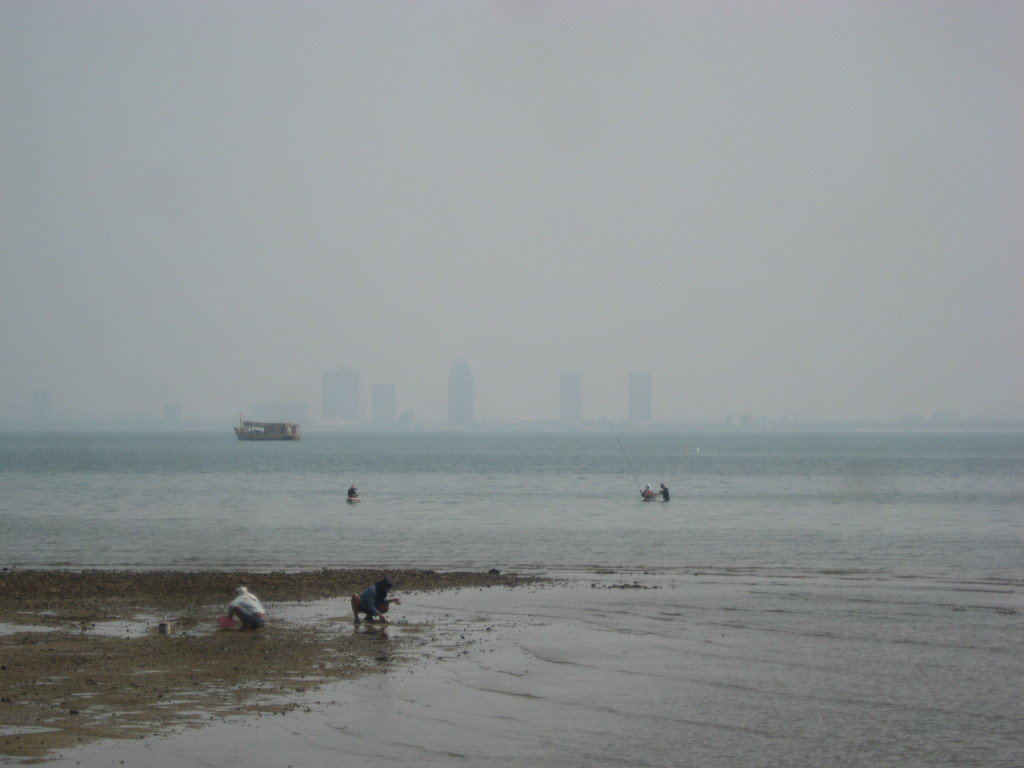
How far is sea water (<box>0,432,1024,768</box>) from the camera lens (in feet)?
49.4

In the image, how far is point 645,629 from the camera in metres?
24.3

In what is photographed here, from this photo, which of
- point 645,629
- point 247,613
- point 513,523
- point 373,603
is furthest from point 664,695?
point 513,523

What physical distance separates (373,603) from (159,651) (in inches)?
205

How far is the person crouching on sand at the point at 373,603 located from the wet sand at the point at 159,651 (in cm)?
43

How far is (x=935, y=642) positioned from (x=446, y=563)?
19.2 metres

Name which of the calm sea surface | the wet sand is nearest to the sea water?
the calm sea surface

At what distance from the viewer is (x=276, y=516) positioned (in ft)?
200

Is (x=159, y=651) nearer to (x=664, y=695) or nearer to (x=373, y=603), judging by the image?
(x=373, y=603)

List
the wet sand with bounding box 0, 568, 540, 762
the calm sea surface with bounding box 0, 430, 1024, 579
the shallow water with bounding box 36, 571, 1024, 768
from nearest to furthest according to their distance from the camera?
the shallow water with bounding box 36, 571, 1024, 768 < the wet sand with bounding box 0, 568, 540, 762 < the calm sea surface with bounding box 0, 430, 1024, 579

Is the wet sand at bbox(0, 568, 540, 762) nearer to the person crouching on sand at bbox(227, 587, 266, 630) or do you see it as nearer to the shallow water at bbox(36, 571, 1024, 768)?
the person crouching on sand at bbox(227, 587, 266, 630)

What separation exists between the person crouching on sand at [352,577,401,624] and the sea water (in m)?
1.74

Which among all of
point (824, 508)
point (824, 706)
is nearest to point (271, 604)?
point (824, 706)

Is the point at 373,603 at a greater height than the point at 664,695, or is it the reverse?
the point at 373,603

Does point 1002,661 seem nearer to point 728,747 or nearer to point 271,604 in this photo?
point 728,747
